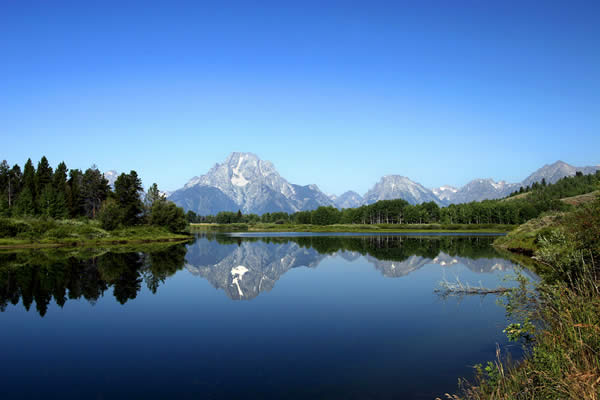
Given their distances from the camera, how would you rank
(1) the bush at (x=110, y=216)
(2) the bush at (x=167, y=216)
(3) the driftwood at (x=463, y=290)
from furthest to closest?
(2) the bush at (x=167, y=216) < (1) the bush at (x=110, y=216) < (3) the driftwood at (x=463, y=290)

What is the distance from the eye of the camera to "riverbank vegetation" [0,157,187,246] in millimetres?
73531

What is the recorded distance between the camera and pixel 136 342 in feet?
58.3

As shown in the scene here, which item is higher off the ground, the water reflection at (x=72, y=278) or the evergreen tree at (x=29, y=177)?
the evergreen tree at (x=29, y=177)

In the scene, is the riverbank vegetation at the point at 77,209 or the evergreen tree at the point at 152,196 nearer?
the riverbank vegetation at the point at 77,209

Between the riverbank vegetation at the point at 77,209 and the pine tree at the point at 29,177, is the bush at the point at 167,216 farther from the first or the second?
the pine tree at the point at 29,177

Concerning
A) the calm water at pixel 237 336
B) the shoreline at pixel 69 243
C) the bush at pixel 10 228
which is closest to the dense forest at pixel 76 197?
the shoreline at pixel 69 243

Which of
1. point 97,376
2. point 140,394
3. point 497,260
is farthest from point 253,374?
point 497,260

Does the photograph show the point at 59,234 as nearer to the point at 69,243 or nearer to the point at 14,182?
the point at 69,243

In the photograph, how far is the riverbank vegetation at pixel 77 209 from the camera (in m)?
73.5

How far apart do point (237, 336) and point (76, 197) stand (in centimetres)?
10291

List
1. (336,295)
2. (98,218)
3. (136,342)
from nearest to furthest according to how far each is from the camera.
→ (136,342), (336,295), (98,218)

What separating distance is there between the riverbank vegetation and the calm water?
4157 cm

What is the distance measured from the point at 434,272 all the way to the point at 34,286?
38.5m

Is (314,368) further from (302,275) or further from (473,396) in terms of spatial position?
(302,275)
